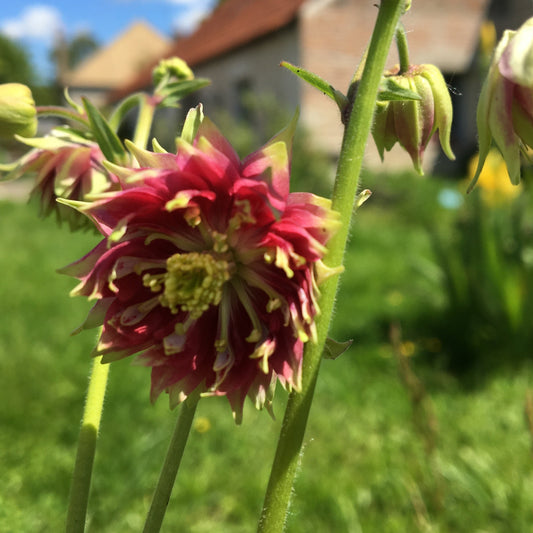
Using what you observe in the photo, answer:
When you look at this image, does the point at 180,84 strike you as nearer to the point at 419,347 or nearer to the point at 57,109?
the point at 57,109

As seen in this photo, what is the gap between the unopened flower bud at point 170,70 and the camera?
3.21 feet

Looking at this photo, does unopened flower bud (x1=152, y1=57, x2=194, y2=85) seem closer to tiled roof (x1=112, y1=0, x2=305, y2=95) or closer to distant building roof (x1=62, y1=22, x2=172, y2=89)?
tiled roof (x1=112, y1=0, x2=305, y2=95)

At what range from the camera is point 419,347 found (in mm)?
3223

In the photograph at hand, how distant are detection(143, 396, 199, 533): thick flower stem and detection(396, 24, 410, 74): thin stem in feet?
1.27

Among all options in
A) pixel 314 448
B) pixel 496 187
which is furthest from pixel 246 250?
pixel 496 187

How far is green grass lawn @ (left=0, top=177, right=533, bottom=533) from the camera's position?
1882mm

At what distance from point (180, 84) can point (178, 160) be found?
422mm

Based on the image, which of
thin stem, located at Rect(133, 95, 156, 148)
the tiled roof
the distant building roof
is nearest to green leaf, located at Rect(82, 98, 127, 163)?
thin stem, located at Rect(133, 95, 156, 148)

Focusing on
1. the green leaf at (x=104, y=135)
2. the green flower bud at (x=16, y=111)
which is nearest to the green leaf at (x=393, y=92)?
the green leaf at (x=104, y=135)

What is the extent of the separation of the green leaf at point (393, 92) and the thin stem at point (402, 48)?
2.1 inches

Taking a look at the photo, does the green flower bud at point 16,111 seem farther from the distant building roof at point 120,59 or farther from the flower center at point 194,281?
the distant building roof at point 120,59

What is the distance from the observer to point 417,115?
26.3 inches

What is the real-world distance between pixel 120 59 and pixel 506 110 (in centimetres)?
2866

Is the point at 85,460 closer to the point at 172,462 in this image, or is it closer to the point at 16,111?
the point at 172,462
